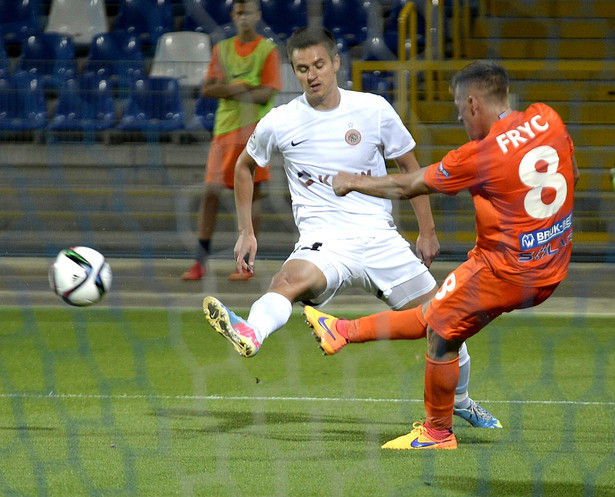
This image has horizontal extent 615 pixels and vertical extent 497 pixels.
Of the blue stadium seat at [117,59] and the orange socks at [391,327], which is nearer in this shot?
the orange socks at [391,327]

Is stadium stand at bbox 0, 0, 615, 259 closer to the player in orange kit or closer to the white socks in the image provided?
the white socks

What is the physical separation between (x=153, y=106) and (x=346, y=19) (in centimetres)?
220

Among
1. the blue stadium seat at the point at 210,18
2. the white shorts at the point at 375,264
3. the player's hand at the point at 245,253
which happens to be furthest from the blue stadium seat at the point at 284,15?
the white shorts at the point at 375,264

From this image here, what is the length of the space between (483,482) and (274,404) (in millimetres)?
1454

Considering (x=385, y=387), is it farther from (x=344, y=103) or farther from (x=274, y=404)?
(x=344, y=103)

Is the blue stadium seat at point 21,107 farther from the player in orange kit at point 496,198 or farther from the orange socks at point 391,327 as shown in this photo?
the player in orange kit at point 496,198

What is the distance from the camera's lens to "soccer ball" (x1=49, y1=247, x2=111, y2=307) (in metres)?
4.88

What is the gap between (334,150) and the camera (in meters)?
4.52

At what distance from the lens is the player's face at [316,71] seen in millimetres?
4434

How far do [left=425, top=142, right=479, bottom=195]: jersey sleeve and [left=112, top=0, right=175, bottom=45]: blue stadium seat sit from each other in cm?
794

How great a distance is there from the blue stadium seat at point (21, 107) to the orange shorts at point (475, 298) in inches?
282

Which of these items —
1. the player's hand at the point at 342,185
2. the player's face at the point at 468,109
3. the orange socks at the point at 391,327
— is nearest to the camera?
the player's hand at the point at 342,185

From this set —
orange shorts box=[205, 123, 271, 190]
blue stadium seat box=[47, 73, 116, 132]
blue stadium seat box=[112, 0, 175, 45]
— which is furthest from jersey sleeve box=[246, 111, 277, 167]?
blue stadium seat box=[112, 0, 175, 45]

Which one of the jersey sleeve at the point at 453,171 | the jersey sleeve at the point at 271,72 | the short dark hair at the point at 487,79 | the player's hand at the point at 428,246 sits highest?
the short dark hair at the point at 487,79
